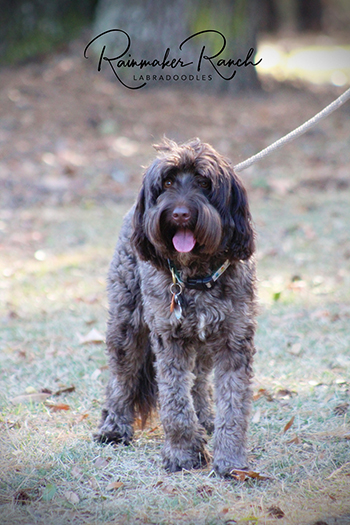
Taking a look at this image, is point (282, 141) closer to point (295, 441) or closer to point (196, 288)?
point (196, 288)

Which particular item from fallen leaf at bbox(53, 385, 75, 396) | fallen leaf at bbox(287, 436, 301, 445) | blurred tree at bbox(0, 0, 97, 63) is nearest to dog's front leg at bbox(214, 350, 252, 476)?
fallen leaf at bbox(287, 436, 301, 445)

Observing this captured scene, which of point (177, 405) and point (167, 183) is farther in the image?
point (177, 405)

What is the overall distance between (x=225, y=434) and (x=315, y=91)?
43.9 ft

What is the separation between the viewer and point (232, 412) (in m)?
3.61

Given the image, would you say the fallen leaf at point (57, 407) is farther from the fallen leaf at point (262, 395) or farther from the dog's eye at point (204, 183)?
the dog's eye at point (204, 183)

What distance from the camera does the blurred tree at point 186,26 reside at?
13.0m

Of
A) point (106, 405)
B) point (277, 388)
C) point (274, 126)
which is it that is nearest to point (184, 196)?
point (106, 405)

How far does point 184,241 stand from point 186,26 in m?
10.7

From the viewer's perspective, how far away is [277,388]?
478 centimetres

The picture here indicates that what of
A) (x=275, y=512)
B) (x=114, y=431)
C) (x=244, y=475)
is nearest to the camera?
(x=275, y=512)

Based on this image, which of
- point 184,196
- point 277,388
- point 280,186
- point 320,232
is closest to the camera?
point 184,196

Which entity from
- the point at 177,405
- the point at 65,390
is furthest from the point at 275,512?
the point at 65,390

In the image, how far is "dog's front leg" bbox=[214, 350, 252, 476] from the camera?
3.61 m

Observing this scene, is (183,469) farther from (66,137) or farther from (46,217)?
(66,137)
